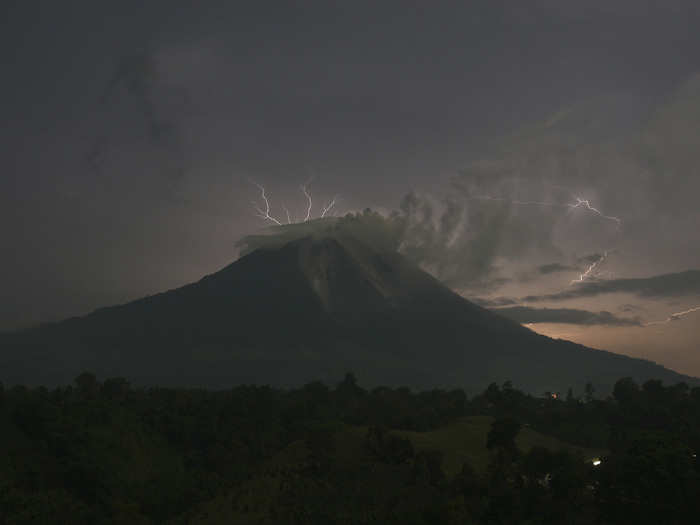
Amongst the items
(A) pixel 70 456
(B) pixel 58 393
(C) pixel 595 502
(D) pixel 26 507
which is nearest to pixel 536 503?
(C) pixel 595 502

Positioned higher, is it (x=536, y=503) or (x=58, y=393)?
(x=58, y=393)

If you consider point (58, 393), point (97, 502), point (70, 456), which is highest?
point (58, 393)

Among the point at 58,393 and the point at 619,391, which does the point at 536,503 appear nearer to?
the point at 619,391

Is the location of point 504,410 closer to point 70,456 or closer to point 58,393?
point 70,456

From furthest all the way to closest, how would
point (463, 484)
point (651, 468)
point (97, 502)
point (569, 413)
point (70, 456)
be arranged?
point (569, 413) < point (70, 456) < point (97, 502) < point (463, 484) < point (651, 468)

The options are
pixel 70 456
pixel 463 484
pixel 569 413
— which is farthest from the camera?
pixel 569 413

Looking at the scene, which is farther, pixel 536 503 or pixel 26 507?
pixel 26 507
